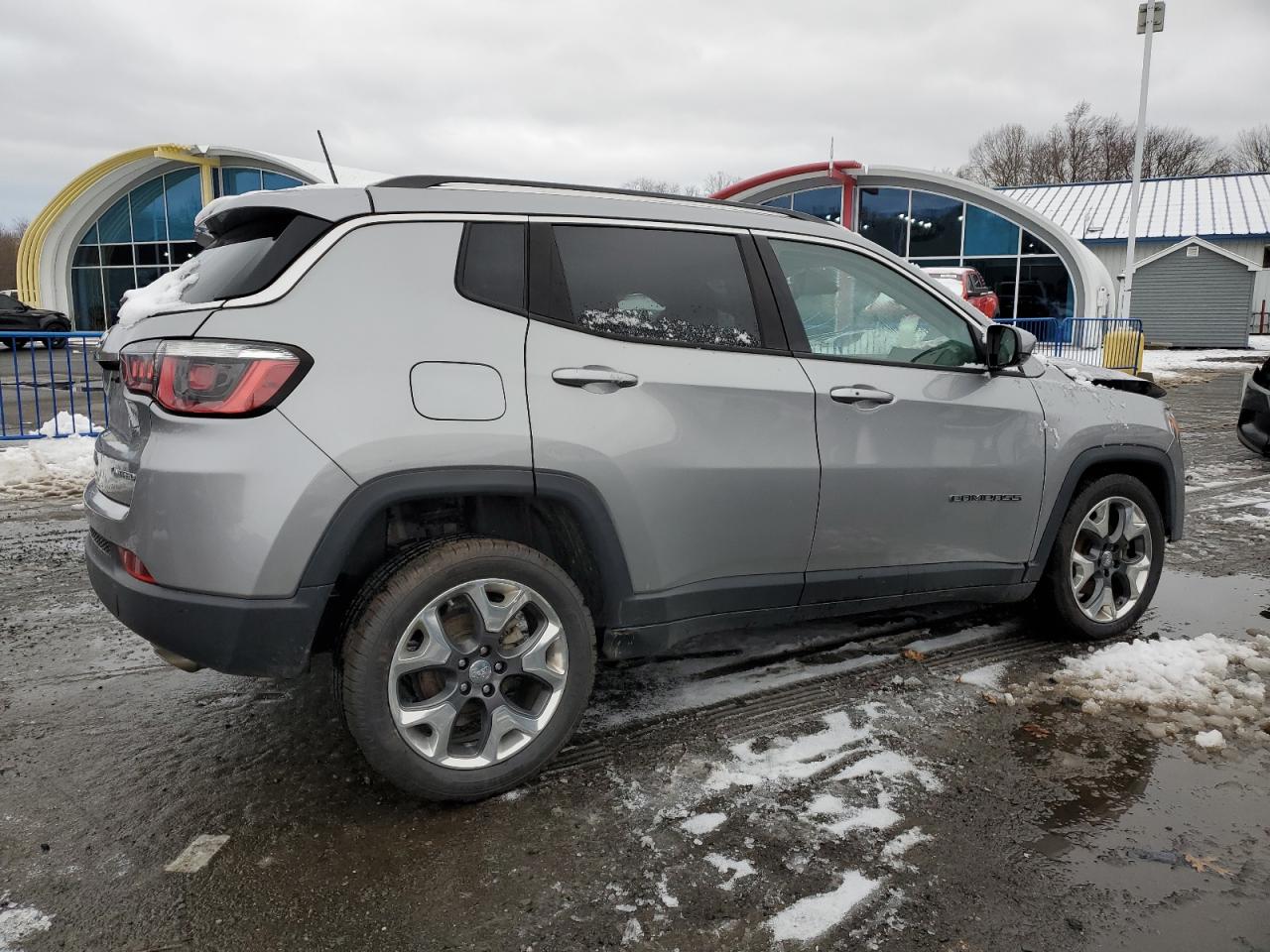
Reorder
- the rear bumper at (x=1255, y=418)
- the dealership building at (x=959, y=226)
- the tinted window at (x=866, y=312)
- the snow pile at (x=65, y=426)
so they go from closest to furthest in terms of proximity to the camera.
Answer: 1. the tinted window at (x=866, y=312)
2. the rear bumper at (x=1255, y=418)
3. the snow pile at (x=65, y=426)
4. the dealership building at (x=959, y=226)

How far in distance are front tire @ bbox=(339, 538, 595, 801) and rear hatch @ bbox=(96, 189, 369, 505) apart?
85cm

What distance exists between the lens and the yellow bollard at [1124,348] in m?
20.1

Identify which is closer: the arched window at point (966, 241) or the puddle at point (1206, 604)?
the puddle at point (1206, 604)

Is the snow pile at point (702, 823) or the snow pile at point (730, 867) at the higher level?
the snow pile at point (702, 823)

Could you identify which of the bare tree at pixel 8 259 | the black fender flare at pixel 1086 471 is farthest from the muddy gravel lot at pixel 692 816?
the bare tree at pixel 8 259

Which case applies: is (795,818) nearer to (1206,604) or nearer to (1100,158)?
(1206,604)

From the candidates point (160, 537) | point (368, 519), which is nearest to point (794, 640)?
point (368, 519)

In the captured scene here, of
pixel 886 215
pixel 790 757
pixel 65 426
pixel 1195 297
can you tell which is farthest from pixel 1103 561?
pixel 1195 297

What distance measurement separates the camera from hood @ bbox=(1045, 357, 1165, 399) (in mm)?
4129

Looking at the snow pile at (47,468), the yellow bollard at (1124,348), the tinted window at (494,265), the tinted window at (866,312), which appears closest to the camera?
the tinted window at (494,265)

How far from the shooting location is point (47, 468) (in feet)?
27.7

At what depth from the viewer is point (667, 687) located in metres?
3.78

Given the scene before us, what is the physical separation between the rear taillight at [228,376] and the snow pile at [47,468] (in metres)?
5.64

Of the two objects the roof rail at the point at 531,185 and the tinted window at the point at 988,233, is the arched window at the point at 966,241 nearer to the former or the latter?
the tinted window at the point at 988,233
